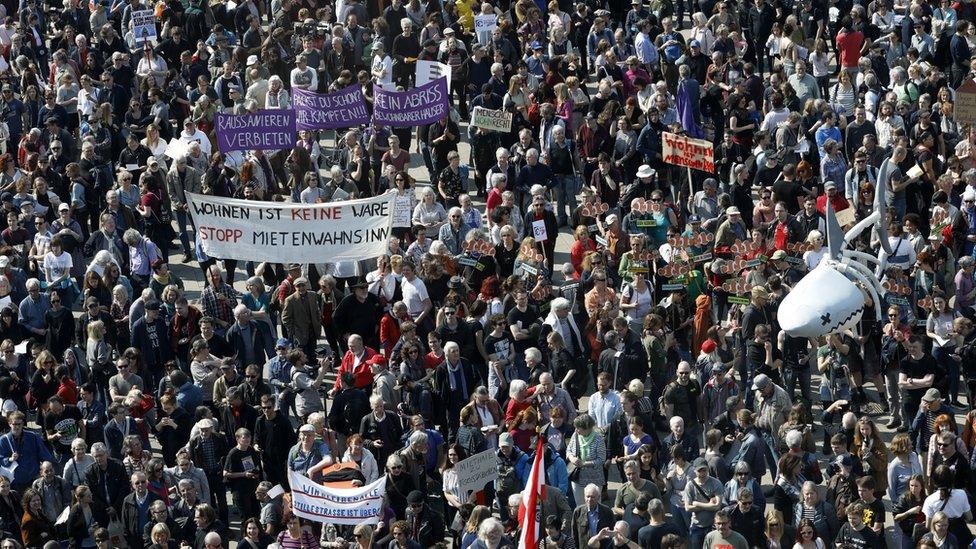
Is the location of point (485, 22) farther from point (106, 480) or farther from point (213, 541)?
point (213, 541)

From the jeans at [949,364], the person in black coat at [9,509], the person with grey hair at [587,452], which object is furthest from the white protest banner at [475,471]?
the jeans at [949,364]

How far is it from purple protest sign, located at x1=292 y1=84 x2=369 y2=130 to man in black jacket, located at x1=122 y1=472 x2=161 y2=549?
26.9ft

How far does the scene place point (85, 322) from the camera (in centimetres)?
2611

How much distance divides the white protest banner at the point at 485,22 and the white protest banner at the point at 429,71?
4.89 feet

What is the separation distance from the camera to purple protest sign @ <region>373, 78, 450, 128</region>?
97.9ft

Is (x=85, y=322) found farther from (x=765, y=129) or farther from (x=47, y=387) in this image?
(x=765, y=129)

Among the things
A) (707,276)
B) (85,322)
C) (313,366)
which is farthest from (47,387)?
(707,276)

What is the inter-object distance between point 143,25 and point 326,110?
5.33 meters

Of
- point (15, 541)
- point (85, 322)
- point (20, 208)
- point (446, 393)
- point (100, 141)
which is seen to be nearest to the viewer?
Answer: point (15, 541)

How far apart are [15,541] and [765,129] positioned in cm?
1111

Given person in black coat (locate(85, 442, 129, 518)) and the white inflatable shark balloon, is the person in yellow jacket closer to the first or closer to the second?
person in black coat (locate(85, 442, 129, 518))

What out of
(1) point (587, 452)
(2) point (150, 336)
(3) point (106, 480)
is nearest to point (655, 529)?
(1) point (587, 452)

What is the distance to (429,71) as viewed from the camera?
31.8 meters

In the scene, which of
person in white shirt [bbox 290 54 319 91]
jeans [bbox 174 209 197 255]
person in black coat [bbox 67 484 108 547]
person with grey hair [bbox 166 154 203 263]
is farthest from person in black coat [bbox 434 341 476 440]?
person in white shirt [bbox 290 54 319 91]
